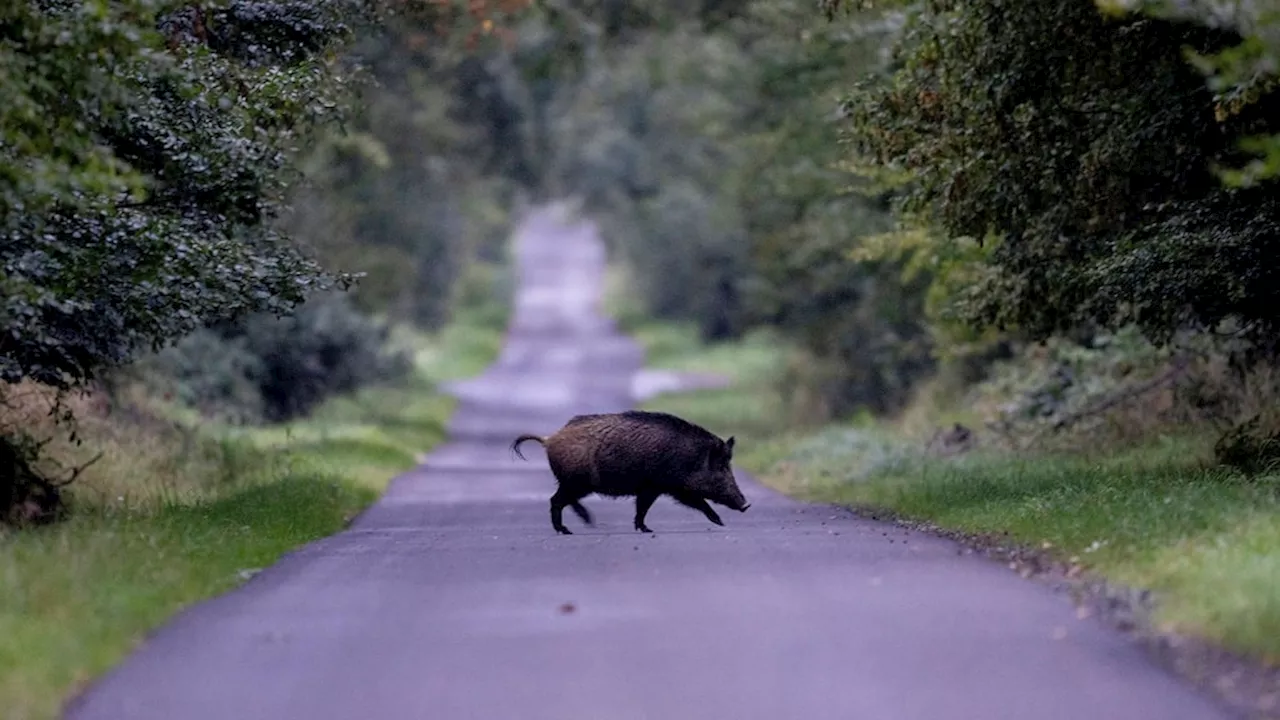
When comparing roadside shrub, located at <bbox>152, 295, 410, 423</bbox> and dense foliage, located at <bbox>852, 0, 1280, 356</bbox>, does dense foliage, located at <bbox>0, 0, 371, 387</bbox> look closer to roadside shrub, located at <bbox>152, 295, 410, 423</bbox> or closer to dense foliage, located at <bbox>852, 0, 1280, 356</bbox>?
dense foliage, located at <bbox>852, 0, 1280, 356</bbox>

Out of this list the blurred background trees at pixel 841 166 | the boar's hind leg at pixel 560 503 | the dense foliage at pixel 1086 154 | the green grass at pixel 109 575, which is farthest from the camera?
the boar's hind leg at pixel 560 503

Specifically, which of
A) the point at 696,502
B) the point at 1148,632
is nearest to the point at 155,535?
the point at 696,502

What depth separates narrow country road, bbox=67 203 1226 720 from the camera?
364 inches

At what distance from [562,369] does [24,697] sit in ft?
188

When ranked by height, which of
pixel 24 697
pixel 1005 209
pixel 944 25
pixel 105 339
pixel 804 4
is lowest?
pixel 24 697

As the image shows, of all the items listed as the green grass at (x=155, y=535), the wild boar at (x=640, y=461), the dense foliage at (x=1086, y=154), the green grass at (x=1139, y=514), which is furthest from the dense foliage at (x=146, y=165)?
the green grass at (x=1139, y=514)

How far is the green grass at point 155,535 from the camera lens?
10438 millimetres

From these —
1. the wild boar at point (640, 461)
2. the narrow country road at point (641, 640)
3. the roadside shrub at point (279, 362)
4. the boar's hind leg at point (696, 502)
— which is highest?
the roadside shrub at point (279, 362)

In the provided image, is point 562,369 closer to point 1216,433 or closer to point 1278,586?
point 1216,433

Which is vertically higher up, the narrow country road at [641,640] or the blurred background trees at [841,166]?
the blurred background trees at [841,166]

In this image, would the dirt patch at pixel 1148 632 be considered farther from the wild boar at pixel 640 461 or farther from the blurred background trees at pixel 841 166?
the wild boar at pixel 640 461

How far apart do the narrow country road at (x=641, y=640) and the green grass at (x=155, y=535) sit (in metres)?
0.29

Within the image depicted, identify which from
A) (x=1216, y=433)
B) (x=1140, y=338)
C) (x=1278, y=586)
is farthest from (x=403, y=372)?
(x=1278, y=586)

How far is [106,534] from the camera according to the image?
14453 mm
